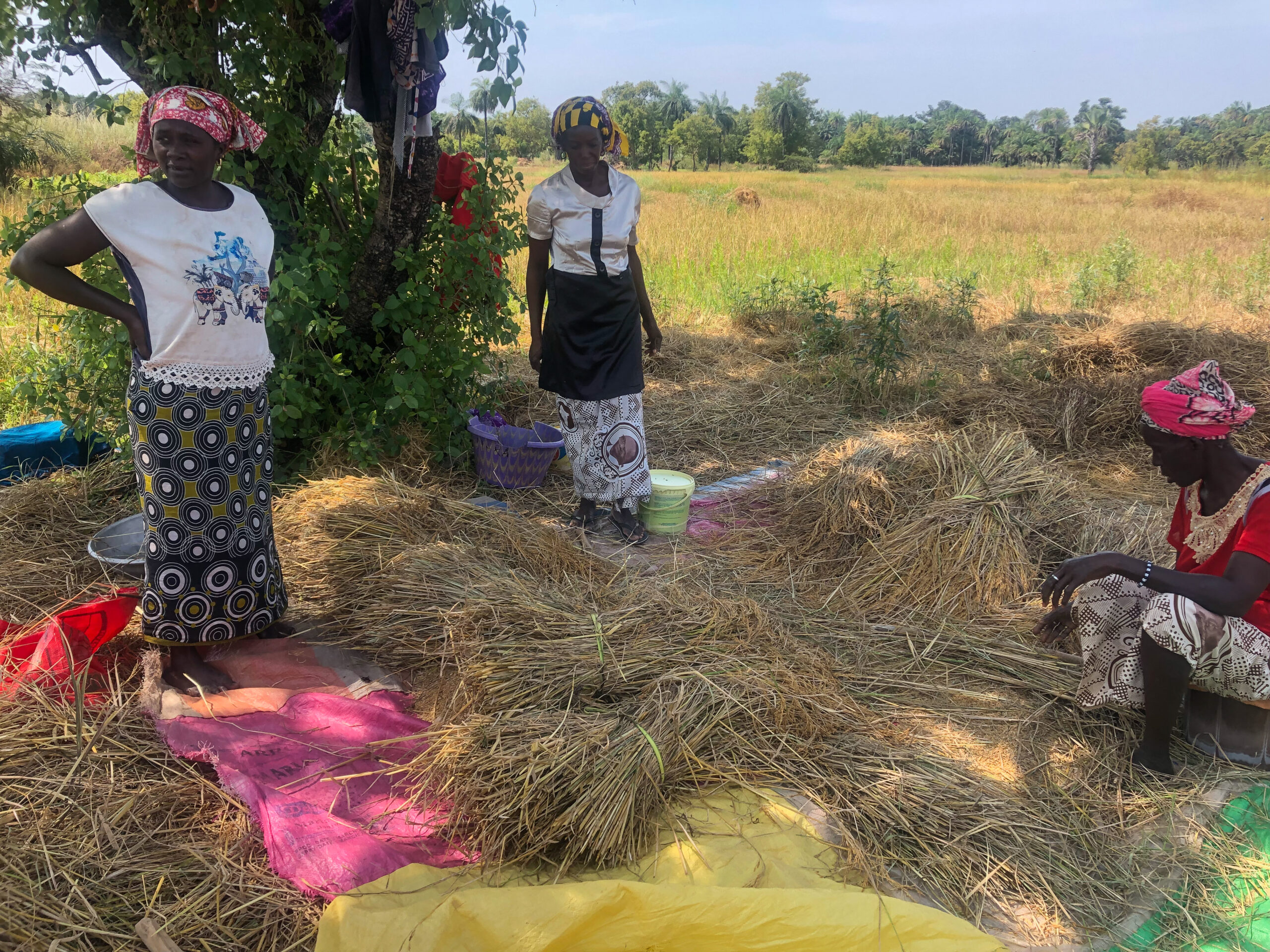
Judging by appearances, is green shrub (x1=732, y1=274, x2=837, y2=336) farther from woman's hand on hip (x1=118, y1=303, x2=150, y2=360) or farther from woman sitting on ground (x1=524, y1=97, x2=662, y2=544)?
woman's hand on hip (x1=118, y1=303, x2=150, y2=360)

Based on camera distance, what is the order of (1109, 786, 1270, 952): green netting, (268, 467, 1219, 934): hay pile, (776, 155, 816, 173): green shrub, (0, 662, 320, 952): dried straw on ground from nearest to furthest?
(0, 662, 320, 952): dried straw on ground
(1109, 786, 1270, 952): green netting
(268, 467, 1219, 934): hay pile
(776, 155, 816, 173): green shrub

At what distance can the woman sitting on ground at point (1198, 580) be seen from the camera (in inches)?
78.7

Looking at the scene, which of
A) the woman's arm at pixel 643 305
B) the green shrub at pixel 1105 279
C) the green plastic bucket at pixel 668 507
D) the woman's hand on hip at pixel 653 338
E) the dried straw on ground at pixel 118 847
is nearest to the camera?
the dried straw on ground at pixel 118 847

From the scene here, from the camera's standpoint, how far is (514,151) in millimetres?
4328

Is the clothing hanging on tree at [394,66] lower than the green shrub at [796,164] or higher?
lower

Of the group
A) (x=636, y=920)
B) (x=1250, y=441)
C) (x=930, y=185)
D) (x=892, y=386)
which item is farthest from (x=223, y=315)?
(x=930, y=185)

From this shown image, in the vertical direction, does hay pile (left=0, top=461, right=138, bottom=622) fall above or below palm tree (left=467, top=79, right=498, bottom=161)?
below

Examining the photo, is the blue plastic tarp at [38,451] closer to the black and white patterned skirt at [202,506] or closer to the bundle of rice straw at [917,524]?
the black and white patterned skirt at [202,506]

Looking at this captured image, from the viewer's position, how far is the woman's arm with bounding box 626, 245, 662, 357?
3.48m

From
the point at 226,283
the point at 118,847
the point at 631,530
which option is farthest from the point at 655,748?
the point at 631,530

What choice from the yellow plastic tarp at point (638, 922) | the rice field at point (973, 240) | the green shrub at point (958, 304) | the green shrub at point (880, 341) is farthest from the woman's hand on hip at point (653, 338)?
the green shrub at point (958, 304)

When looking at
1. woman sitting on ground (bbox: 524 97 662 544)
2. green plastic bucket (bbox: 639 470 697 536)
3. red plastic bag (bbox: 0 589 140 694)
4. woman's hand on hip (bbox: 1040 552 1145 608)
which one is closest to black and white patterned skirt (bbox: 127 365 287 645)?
red plastic bag (bbox: 0 589 140 694)

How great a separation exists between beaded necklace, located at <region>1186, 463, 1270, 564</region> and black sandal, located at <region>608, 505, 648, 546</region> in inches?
76.5

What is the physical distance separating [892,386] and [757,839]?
13.1 ft
